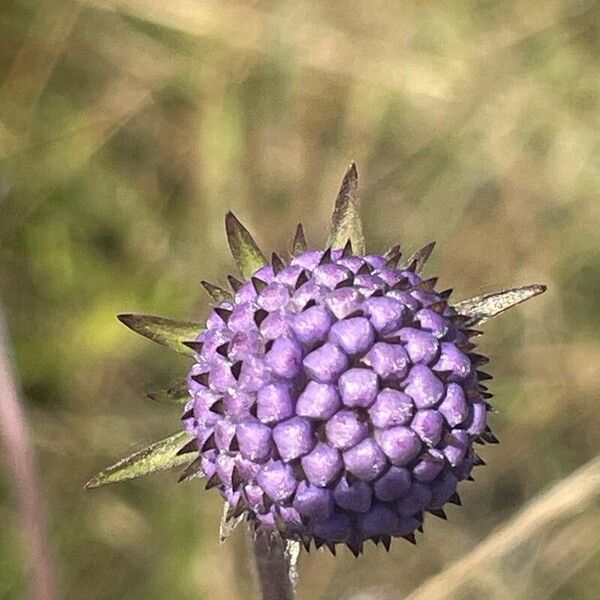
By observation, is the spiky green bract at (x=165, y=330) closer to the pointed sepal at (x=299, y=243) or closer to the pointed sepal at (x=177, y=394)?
the pointed sepal at (x=177, y=394)

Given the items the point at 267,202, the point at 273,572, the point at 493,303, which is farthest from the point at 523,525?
the point at 267,202

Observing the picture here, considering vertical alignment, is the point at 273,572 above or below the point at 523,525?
above

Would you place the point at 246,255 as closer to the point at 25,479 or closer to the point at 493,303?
the point at 493,303

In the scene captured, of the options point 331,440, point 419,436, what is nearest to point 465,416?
point 419,436

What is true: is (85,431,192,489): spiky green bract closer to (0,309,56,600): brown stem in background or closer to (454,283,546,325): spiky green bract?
(454,283,546,325): spiky green bract

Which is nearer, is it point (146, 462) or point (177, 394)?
point (146, 462)

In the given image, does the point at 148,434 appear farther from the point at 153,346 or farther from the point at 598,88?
the point at 598,88
